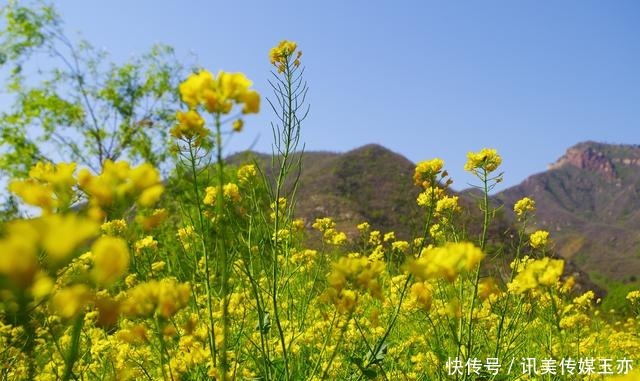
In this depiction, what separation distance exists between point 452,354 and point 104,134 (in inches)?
770

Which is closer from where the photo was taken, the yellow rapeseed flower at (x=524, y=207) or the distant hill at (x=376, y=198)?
the yellow rapeseed flower at (x=524, y=207)

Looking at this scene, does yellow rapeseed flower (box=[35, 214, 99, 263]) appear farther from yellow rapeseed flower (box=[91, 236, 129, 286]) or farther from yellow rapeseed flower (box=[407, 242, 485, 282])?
yellow rapeseed flower (box=[407, 242, 485, 282])

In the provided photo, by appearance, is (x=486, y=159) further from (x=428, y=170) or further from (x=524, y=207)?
(x=524, y=207)

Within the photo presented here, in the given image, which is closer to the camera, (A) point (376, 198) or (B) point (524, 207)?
Result: (B) point (524, 207)

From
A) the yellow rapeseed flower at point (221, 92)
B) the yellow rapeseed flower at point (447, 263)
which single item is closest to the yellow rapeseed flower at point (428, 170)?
the yellow rapeseed flower at point (447, 263)

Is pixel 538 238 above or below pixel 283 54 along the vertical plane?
below

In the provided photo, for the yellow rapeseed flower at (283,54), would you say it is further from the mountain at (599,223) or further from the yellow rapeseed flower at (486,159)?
the mountain at (599,223)

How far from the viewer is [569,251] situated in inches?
5064

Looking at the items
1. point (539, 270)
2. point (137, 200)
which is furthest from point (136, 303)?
point (539, 270)

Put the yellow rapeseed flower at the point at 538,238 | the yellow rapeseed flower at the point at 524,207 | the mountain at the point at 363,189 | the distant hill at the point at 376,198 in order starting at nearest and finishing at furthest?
the yellow rapeseed flower at the point at 538,238, the yellow rapeseed flower at the point at 524,207, the distant hill at the point at 376,198, the mountain at the point at 363,189

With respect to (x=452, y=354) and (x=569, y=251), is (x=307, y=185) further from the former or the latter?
(x=569, y=251)

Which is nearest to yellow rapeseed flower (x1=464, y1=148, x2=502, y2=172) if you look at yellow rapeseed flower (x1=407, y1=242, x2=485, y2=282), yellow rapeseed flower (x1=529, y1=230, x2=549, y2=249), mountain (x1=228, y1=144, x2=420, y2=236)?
yellow rapeseed flower (x1=529, y1=230, x2=549, y2=249)

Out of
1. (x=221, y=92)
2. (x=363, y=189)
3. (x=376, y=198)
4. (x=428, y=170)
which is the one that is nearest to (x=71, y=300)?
(x=221, y=92)

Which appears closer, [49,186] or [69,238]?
[69,238]
